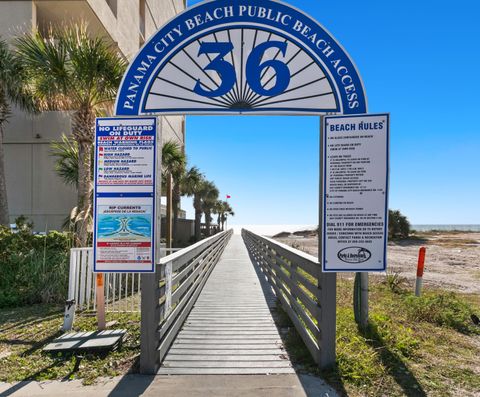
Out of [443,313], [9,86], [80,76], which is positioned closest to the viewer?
[443,313]

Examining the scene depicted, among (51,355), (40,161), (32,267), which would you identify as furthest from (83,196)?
(40,161)

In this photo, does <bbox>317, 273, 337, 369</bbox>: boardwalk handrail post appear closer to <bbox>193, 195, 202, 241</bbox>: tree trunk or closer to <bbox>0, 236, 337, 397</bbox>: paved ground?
<bbox>0, 236, 337, 397</bbox>: paved ground

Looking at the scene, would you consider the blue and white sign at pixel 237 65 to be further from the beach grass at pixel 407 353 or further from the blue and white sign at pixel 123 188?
the beach grass at pixel 407 353

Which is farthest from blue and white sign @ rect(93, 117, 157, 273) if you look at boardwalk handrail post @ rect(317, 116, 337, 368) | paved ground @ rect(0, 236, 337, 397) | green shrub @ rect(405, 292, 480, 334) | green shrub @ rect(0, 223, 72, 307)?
green shrub @ rect(405, 292, 480, 334)

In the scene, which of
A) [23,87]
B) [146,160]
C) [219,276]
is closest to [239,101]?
[146,160]

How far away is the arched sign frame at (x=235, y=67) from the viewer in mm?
3916

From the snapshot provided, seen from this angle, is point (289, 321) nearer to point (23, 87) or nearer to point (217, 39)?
point (217, 39)

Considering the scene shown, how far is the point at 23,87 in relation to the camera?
10953 mm

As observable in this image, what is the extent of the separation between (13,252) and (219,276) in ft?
17.6

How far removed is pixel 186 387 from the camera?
11.0ft

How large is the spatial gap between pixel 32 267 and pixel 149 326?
4.89 meters

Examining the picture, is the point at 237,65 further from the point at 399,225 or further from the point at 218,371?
the point at 399,225

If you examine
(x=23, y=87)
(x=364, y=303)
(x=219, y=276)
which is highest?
(x=23, y=87)

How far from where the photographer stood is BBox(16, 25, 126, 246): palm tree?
25.6 feet
